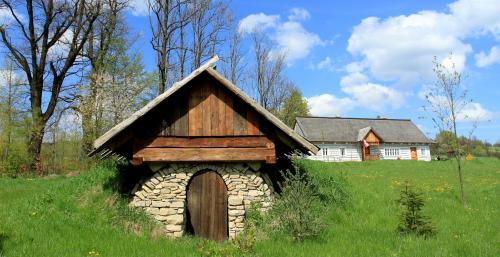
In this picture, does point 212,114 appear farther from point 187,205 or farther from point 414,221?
point 414,221

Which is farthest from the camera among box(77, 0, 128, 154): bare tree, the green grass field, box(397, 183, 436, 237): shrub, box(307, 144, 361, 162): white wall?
box(307, 144, 361, 162): white wall

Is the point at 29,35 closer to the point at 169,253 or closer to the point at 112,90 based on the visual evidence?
the point at 112,90

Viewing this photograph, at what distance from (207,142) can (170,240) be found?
276cm

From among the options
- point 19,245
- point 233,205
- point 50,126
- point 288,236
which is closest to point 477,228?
point 288,236

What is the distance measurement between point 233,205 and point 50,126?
2082 cm

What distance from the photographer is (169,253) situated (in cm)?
794

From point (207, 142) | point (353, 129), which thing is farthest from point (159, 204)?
point (353, 129)

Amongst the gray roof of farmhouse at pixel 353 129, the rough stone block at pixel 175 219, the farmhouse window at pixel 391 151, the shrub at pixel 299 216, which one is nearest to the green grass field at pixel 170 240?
the shrub at pixel 299 216

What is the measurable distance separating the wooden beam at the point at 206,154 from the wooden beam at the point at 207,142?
4.3 inches

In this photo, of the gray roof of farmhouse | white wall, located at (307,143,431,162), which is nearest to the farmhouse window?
white wall, located at (307,143,431,162)

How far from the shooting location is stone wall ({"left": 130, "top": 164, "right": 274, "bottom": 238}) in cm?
1062

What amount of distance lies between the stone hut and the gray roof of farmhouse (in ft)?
105

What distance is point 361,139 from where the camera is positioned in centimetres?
4381

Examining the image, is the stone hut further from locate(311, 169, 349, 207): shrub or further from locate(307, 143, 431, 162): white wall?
locate(307, 143, 431, 162): white wall
